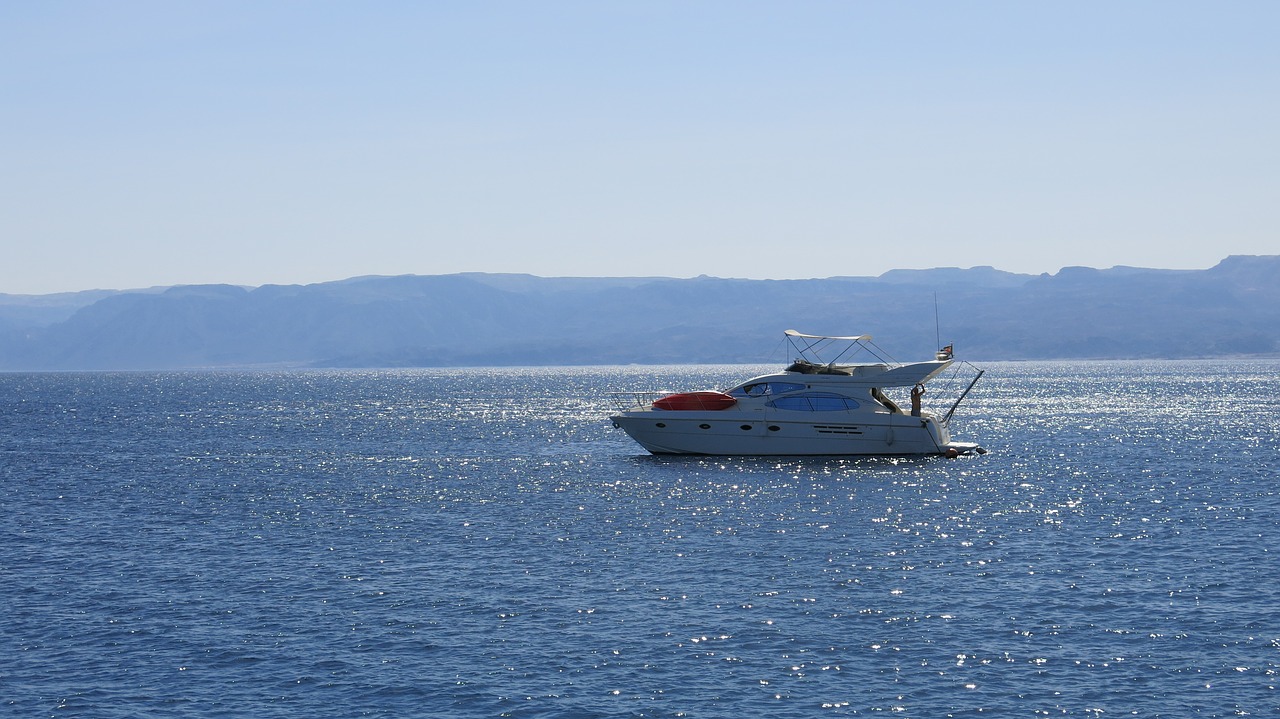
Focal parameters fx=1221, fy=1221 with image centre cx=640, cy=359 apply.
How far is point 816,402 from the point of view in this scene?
7562cm

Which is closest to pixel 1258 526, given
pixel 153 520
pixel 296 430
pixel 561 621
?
pixel 561 621

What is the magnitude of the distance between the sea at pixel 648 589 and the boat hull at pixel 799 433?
118 cm

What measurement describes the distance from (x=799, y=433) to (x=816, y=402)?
2189 mm

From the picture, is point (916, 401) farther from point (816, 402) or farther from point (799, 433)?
point (799, 433)

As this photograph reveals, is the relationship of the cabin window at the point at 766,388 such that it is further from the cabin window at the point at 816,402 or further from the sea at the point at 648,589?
the sea at the point at 648,589

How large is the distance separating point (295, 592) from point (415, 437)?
7137cm

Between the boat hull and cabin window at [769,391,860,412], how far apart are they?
1.70 ft

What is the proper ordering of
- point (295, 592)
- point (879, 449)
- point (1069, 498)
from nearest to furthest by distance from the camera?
point (295, 592), point (1069, 498), point (879, 449)

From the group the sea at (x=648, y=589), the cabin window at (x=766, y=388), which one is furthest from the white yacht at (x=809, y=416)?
the sea at (x=648, y=589)

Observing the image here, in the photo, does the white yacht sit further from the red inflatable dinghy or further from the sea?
the sea

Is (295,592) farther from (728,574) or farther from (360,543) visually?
(728,574)

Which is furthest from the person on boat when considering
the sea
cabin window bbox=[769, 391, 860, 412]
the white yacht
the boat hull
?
cabin window bbox=[769, 391, 860, 412]

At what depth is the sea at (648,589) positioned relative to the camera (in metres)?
28.8

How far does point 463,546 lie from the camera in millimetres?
47938
